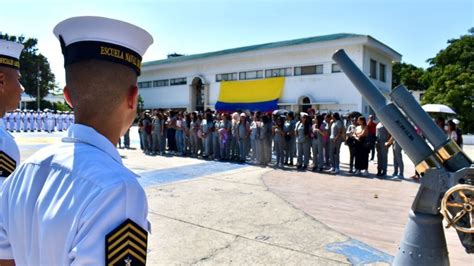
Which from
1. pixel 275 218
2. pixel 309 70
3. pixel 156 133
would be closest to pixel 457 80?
pixel 309 70

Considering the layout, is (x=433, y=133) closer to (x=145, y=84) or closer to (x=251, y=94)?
(x=251, y=94)

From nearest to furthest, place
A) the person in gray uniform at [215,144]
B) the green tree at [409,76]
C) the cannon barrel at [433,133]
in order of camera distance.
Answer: the cannon barrel at [433,133], the person in gray uniform at [215,144], the green tree at [409,76]

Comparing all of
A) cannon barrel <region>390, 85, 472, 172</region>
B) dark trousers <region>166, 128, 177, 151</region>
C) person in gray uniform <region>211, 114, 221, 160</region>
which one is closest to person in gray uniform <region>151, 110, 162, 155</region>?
dark trousers <region>166, 128, 177, 151</region>

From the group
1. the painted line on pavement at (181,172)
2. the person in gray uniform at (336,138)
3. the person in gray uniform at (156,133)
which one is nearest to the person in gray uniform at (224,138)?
the painted line on pavement at (181,172)

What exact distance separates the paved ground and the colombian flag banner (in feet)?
58.7

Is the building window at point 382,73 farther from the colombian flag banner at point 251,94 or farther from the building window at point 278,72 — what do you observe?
the colombian flag banner at point 251,94

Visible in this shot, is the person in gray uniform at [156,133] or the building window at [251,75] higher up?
the building window at [251,75]

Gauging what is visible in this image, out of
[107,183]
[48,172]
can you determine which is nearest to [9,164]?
[48,172]

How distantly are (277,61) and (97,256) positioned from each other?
27.4m

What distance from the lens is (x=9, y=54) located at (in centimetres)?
240

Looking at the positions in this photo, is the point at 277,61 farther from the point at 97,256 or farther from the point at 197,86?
the point at 97,256

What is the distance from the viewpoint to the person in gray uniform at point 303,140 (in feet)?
34.3

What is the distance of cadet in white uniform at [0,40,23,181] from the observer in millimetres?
2086

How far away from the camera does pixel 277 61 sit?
27.5m
